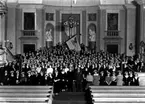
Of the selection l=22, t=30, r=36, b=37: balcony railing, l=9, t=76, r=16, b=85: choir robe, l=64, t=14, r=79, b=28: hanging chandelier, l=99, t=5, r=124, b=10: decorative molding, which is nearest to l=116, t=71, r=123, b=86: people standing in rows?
l=9, t=76, r=16, b=85: choir robe

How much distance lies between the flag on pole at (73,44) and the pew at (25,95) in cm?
1840

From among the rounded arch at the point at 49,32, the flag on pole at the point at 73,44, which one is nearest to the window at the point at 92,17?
the flag on pole at the point at 73,44

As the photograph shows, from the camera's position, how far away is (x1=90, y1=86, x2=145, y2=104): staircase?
52.5 ft

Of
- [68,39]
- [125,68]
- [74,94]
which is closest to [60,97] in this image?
[74,94]

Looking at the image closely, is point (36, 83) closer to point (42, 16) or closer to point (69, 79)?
point (69, 79)

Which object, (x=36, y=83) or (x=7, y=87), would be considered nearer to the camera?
(x=7, y=87)

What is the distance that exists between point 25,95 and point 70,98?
3071 millimetres

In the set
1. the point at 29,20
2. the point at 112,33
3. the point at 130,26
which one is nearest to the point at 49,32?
the point at 29,20

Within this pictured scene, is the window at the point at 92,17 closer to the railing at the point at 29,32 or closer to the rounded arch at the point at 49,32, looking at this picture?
the rounded arch at the point at 49,32

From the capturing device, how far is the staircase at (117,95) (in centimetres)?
1601

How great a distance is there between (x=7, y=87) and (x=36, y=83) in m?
3.18

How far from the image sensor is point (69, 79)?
21.4 m

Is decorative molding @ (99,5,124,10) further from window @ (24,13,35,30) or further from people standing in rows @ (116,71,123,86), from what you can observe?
people standing in rows @ (116,71,123,86)

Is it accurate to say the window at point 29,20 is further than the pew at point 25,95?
Yes
